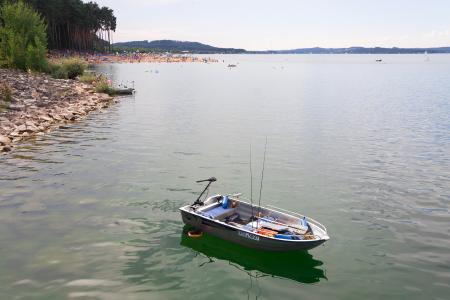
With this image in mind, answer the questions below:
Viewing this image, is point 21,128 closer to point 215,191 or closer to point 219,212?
point 215,191

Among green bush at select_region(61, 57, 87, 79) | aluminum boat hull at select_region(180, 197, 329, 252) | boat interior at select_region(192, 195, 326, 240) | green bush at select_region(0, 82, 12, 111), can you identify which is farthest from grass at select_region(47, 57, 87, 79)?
aluminum boat hull at select_region(180, 197, 329, 252)

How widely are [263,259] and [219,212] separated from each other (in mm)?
3086

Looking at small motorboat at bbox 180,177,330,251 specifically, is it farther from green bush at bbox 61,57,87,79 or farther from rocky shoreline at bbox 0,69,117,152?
green bush at bbox 61,57,87,79

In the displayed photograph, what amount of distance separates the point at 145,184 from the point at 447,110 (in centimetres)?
4547

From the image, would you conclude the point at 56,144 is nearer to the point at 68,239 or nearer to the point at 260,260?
the point at 68,239

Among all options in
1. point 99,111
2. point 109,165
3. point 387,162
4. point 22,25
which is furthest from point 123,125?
point 22,25

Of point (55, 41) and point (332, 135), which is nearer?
point (332, 135)

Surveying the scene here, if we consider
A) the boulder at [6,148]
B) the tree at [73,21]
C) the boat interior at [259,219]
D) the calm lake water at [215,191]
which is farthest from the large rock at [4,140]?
the tree at [73,21]

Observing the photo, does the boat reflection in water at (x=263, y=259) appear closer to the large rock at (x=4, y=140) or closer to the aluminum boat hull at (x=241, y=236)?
the aluminum boat hull at (x=241, y=236)

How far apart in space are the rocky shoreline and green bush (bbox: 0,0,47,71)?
8513mm

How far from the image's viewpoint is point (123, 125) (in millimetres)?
41656

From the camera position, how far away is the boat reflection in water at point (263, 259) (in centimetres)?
1445

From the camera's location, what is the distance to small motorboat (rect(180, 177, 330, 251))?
48.5ft

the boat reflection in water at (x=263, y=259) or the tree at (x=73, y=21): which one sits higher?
the tree at (x=73, y=21)
